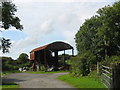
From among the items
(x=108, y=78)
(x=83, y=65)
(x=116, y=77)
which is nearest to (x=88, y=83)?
(x=108, y=78)

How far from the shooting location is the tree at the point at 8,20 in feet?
68.5

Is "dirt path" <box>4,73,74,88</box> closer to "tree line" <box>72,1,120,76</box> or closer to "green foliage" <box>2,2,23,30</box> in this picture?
"tree line" <box>72,1,120,76</box>

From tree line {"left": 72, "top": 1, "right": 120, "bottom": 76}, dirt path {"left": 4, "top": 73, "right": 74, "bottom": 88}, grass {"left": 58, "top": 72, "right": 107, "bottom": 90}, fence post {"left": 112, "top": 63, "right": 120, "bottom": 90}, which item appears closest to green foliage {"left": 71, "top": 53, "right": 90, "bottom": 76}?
tree line {"left": 72, "top": 1, "right": 120, "bottom": 76}

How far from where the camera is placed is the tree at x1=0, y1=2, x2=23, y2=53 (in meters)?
20.9

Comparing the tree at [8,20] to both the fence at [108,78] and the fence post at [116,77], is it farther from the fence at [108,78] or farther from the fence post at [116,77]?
the fence post at [116,77]

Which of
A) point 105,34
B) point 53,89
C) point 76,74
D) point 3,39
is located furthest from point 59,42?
point 53,89

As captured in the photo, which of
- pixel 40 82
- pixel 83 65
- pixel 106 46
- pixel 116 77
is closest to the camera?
pixel 116 77

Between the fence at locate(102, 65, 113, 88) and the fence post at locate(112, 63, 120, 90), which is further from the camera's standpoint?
the fence at locate(102, 65, 113, 88)

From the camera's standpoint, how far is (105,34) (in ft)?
115

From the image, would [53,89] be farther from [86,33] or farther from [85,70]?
[86,33]

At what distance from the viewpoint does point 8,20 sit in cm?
2148

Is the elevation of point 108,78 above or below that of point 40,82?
above

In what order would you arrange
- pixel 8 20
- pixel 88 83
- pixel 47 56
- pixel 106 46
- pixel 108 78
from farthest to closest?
1. pixel 47 56
2. pixel 106 46
3. pixel 8 20
4. pixel 88 83
5. pixel 108 78

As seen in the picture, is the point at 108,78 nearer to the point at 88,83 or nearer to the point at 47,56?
the point at 88,83
